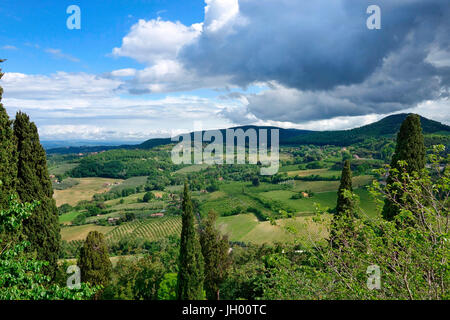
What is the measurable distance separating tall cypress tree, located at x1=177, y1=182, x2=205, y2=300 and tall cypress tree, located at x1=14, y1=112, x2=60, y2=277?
7193 millimetres

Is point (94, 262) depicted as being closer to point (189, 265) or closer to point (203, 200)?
point (189, 265)

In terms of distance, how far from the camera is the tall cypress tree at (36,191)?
13.0 meters

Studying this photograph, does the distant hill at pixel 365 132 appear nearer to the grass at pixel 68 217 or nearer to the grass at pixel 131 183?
the grass at pixel 131 183

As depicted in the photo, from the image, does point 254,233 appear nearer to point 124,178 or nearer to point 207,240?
point 207,240

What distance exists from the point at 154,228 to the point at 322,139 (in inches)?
4806

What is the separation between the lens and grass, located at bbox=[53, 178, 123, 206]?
82.1 metres

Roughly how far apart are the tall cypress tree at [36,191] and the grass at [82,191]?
73.7 meters

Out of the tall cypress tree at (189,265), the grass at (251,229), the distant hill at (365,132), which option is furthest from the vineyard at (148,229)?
the distant hill at (365,132)

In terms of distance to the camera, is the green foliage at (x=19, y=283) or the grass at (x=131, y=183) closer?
the green foliage at (x=19, y=283)

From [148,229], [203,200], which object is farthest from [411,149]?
[203,200]

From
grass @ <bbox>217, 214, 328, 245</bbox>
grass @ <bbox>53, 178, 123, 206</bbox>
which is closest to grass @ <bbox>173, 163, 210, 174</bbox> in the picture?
grass @ <bbox>53, 178, 123, 206</bbox>

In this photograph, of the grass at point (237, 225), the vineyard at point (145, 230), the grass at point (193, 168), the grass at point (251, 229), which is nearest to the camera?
the grass at point (251, 229)

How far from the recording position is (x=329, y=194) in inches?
2283

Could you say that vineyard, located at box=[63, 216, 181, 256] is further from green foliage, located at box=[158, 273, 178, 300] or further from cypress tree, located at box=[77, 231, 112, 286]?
green foliage, located at box=[158, 273, 178, 300]
